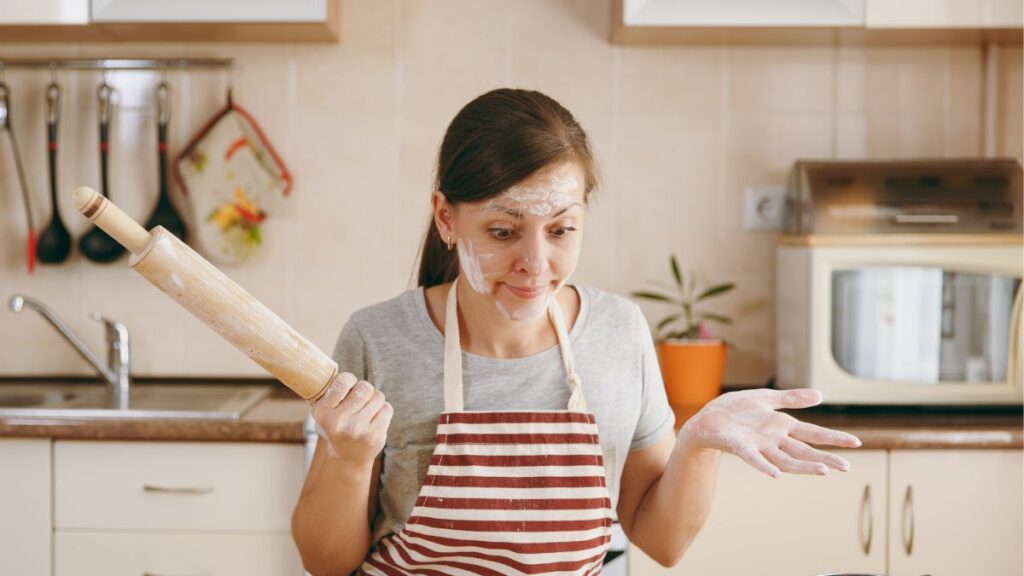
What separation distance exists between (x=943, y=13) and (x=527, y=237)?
4.22ft

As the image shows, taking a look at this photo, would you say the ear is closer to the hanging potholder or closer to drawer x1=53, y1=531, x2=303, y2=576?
drawer x1=53, y1=531, x2=303, y2=576

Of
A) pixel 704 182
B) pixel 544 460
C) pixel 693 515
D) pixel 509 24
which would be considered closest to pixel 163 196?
pixel 509 24

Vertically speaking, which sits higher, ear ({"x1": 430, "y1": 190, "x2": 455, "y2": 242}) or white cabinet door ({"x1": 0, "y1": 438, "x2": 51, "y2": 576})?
ear ({"x1": 430, "y1": 190, "x2": 455, "y2": 242})

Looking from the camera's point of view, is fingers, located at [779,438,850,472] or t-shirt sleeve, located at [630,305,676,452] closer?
fingers, located at [779,438,850,472]

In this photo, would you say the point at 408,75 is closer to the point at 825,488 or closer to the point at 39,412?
the point at 39,412

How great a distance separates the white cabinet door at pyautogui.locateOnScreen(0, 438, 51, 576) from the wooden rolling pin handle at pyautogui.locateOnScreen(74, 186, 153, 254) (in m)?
1.10

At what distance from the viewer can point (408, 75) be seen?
2219 mm

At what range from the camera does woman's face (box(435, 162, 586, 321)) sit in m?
1.09

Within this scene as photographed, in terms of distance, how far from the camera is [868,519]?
1.76 metres

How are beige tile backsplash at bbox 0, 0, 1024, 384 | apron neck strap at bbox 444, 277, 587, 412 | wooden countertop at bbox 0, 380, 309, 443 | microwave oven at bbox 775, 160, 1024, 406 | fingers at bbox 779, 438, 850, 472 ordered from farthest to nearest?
beige tile backsplash at bbox 0, 0, 1024, 384 < microwave oven at bbox 775, 160, 1024, 406 < wooden countertop at bbox 0, 380, 309, 443 < apron neck strap at bbox 444, 277, 587, 412 < fingers at bbox 779, 438, 850, 472

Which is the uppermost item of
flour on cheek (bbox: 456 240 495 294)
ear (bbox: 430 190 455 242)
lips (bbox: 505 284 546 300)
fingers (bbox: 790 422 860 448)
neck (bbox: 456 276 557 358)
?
ear (bbox: 430 190 455 242)

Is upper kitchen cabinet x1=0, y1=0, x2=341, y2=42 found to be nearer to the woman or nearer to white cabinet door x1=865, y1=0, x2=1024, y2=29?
the woman

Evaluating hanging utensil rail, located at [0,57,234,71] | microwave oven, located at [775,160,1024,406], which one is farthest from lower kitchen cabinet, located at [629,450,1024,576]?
hanging utensil rail, located at [0,57,234,71]

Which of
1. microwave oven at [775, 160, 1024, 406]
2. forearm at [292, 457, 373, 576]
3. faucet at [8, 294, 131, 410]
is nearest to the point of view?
forearm at [292, 457, 373, 576]
